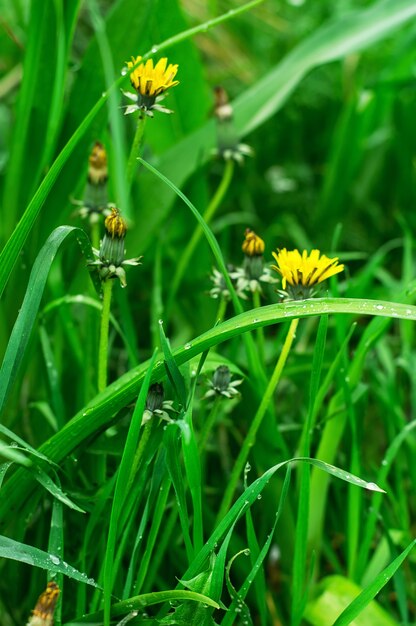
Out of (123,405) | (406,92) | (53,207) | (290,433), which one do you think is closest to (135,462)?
(123,405)

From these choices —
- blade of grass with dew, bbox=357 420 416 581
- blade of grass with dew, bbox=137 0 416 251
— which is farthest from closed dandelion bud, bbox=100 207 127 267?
blade of grass with dew, bbox=137 0 416 251

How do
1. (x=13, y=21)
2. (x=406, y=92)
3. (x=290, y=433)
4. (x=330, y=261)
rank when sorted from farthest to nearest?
(x=406, y=92) < (x=13, y=21) < (x=290, y=433) < (x=330, y=261)

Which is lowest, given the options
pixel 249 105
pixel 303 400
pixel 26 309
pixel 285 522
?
pixel 285 522

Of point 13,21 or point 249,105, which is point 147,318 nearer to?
point 249,105

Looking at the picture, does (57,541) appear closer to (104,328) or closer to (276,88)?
(104,328)

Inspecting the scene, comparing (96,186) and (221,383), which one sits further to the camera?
(96,186)

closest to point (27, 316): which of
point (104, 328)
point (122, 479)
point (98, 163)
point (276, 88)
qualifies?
point (104, 328)
